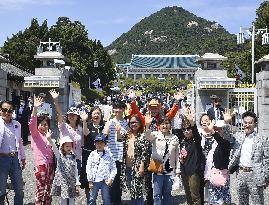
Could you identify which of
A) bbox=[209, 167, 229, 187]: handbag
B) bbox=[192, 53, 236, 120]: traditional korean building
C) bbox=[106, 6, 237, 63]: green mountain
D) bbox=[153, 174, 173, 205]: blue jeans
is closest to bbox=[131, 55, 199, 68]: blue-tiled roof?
bbox=[106, 6, 237, 63]: green mountain

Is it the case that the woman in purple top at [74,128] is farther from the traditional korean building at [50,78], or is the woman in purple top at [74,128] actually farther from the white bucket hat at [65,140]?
the traditional korean building at [50,78]

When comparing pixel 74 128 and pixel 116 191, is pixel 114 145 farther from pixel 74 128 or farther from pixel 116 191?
pixel 116 191

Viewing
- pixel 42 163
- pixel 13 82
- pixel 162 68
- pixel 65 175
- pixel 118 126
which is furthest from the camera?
pixel 162 68

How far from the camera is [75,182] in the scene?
6875 millimetres

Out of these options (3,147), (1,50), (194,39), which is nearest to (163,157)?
(3,147)

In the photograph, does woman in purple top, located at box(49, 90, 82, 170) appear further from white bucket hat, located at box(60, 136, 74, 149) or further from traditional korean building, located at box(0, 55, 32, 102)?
traditional korean building, located at box(0, 55, 32, 102)

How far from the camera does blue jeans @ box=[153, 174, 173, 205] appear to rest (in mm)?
6992

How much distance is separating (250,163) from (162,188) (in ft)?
4.66

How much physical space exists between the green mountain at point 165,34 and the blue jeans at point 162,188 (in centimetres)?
13276

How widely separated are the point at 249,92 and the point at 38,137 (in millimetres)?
12061

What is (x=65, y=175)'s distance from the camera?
6.82 meters

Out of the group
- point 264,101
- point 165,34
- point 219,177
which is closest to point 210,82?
point 264,101

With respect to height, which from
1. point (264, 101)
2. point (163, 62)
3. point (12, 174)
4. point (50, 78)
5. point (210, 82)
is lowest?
point (12, 174)

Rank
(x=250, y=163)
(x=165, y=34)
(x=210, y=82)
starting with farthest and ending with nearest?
1. (x=165, y=34)
2. (x=210, y=82)
3. (x=250, y=163)
